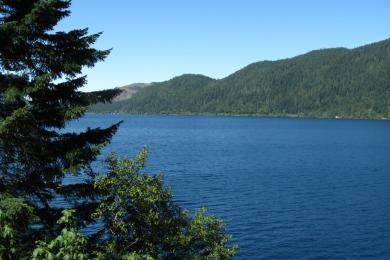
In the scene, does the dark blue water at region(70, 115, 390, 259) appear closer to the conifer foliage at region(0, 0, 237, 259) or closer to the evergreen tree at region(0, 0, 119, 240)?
the conifer foliage at region(0, 0, 237, 259)

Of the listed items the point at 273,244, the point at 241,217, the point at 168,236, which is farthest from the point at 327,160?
the point at 168,236

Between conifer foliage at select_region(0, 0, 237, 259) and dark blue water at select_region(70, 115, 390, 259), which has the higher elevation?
conifer foliage at select_region(0, 0, 237, 259)

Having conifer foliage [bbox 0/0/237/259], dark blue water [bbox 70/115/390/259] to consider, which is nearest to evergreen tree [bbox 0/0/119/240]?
conifer foliage [bbox 0/0/237/259]

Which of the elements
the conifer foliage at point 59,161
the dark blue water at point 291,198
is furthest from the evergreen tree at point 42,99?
the dark blue water at point 291,198

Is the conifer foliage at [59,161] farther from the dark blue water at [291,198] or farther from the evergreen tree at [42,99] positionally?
the dark blue water at [291,198]

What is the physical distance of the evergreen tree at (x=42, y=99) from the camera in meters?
18.9

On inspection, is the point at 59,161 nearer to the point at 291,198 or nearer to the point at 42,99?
the point at 42,99

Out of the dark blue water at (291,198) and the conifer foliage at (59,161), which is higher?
the conifer foliage at (59,161)

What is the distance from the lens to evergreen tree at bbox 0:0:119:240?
18.9 metres

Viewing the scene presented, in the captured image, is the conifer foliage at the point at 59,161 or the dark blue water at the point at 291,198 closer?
the conifer foliage at the point at 59,161

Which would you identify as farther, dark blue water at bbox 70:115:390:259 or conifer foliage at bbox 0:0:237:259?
dark blue water at bbox 70:115:390:259

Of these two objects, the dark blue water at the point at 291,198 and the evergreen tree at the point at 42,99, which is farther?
the dark blue water at the point at 291,198

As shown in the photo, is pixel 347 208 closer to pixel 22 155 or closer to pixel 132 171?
pixel 132 171

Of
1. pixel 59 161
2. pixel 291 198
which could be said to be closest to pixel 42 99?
pixel 59 161
